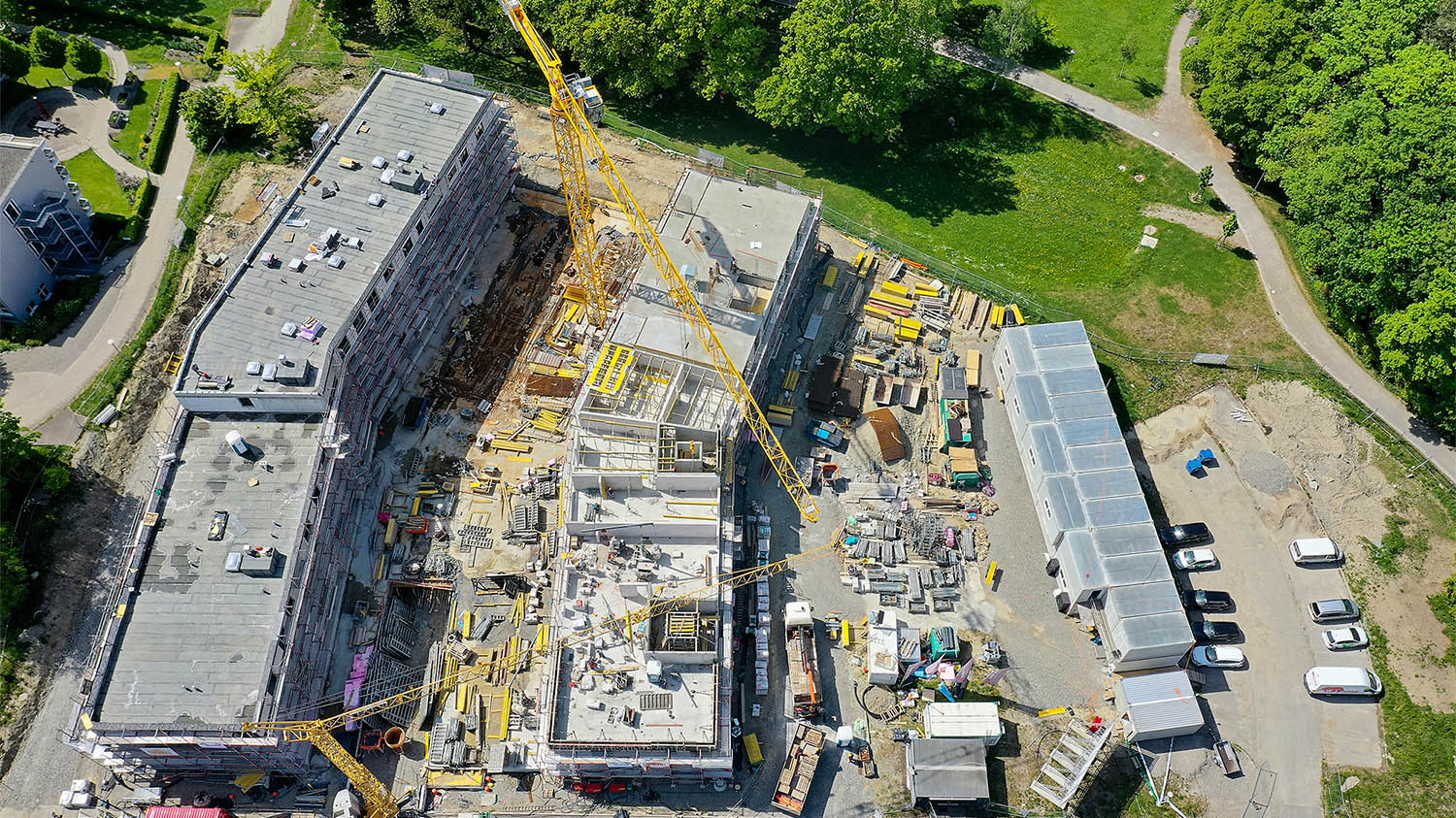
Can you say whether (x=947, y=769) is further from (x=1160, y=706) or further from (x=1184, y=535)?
(x=1184, y=535)

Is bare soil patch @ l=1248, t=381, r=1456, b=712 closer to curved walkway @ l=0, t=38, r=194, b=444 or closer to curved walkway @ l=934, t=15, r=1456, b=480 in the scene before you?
curved walkway @ l=934, t=15, r=1456, b=480

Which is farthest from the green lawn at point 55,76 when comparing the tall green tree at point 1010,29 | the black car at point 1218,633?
the black car at point 1218,633

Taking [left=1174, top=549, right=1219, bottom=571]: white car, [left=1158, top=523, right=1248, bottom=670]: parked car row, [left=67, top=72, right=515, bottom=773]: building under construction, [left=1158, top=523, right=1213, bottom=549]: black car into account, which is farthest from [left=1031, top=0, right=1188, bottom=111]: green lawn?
[left=67, top=72, right=515, bottom=773]: building under construction

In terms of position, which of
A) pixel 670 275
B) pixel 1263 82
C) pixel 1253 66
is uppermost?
pixel 1253 66

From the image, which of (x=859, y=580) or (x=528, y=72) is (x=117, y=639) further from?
(x=528, y=72)

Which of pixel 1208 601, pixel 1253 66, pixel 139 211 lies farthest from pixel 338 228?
pixel 1253 66

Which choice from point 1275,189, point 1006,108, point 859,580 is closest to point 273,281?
point 859,580
